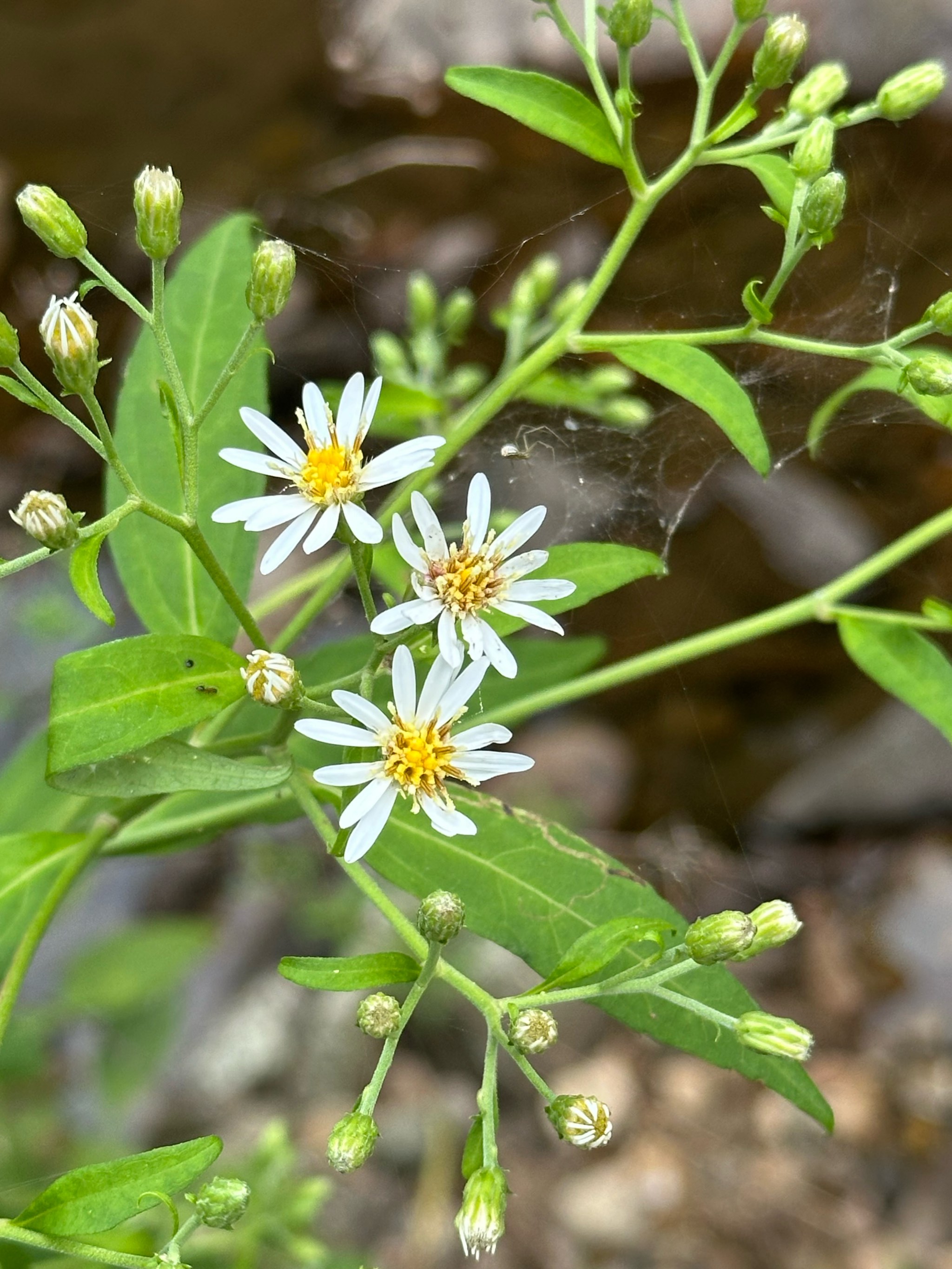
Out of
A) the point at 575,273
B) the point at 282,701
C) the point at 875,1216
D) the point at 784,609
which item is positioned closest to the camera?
the point at 282,701

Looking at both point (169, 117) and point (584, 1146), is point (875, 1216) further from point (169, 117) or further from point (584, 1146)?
point (169, 117)

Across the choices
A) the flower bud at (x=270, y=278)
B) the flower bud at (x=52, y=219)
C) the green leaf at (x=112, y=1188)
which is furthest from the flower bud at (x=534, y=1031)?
the flower bud at (x=52, y=219)

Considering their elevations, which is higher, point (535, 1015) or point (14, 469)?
point (14, 469)

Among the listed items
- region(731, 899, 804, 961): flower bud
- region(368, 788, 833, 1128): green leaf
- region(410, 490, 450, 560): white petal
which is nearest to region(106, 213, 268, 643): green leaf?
region(410, 490, 450, 560): white petal

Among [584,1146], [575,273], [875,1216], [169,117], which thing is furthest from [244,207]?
[875,1216]

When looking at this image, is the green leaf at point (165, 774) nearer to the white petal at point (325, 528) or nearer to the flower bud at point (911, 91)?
the white petal at point (325, 528)

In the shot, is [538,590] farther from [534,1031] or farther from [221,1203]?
[221,1203]
